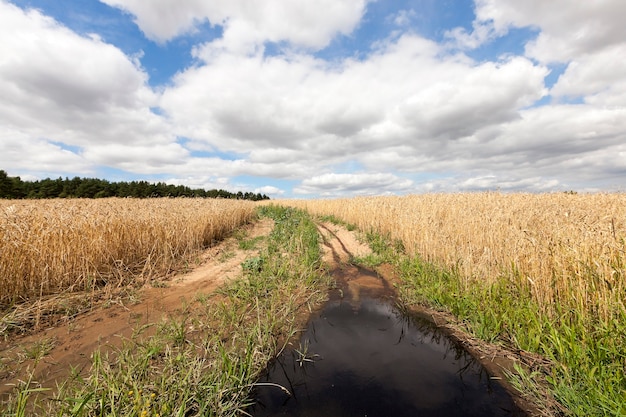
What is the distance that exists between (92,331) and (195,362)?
2.95 meters

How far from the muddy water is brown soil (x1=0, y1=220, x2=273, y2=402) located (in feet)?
8.55

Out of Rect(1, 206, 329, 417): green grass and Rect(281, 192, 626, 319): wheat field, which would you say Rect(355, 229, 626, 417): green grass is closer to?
Rect(281, 192, 626, 319): wheat field

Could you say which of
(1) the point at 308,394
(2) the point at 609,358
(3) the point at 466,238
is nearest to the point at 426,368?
(1) the point at 308,394

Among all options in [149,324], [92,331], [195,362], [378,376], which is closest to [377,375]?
[378,376]

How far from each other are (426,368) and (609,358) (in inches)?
89.2

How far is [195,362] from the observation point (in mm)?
3555

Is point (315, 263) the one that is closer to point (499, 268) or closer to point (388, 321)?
point (388, 321)

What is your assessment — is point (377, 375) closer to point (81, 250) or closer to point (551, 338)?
point (551, 338)

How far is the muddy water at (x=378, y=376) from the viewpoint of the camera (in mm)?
3324

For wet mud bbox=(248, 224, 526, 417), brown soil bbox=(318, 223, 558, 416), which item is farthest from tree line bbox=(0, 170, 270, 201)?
wet mud bbox=(248, 224, 526, 417)

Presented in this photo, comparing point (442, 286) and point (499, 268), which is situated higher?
point (499, 268)

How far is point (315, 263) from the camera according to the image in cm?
931

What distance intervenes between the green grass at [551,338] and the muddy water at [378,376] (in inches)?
22.3

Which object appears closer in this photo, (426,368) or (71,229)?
(426,368)
